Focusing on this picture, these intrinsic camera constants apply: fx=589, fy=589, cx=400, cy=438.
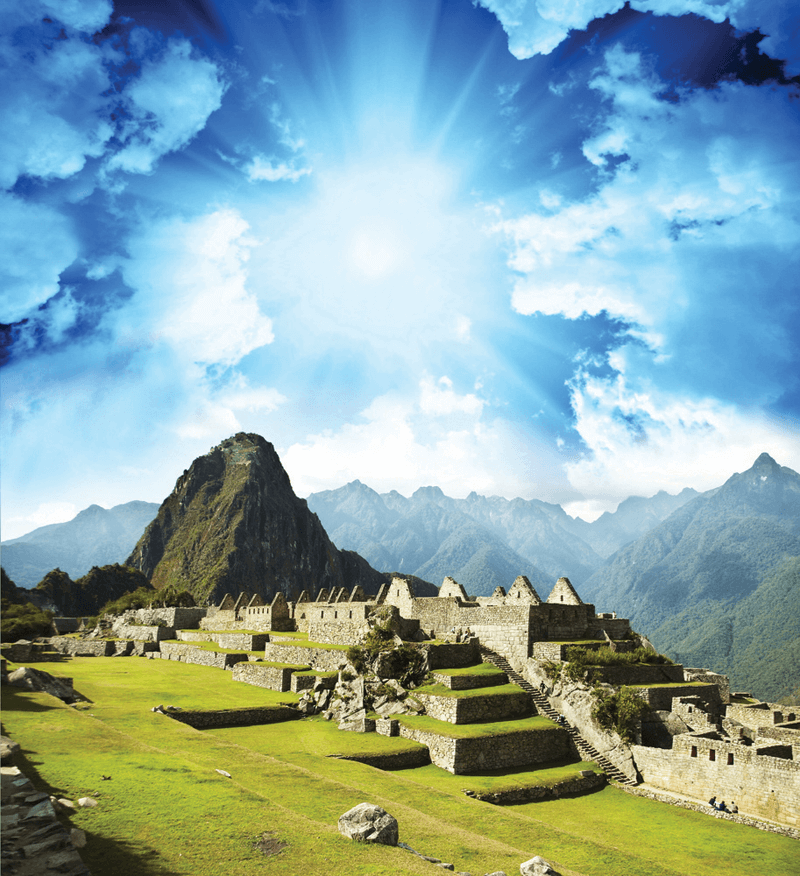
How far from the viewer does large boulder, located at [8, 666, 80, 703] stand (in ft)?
70.9

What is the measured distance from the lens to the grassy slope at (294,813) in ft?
31.0

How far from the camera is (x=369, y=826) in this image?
1061 centimetres

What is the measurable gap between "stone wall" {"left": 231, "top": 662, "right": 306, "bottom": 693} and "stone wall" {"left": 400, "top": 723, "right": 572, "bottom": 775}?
1049 centimetres

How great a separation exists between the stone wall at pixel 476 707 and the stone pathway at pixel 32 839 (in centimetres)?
1919

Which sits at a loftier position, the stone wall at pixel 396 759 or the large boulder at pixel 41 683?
the large boulder at pixel 41 683

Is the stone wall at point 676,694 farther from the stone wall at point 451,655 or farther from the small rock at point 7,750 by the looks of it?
the small rock at point 7,750

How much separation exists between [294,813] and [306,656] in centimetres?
2686

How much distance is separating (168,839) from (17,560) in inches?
7266

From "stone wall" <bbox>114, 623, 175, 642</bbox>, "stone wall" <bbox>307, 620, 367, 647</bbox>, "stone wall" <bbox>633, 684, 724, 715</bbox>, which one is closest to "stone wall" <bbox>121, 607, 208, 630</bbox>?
"stone wall" <bbox>114, 623, 175, 642</bbox>

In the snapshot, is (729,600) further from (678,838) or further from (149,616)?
(678,838)

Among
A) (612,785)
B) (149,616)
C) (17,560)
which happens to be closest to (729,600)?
(149,616)

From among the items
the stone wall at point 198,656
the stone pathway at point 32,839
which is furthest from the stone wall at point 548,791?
the stone wall at point 198,656

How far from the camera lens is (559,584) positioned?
36500 mm

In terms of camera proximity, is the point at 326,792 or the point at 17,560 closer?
the point at 326,792
